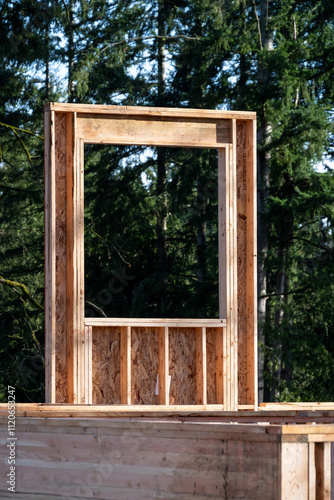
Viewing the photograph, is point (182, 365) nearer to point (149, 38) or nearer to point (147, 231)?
point (147, 231)

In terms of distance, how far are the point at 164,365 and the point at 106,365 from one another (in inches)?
25.1

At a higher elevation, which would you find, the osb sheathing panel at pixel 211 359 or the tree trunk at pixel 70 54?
the tree trunk at pixel 70 54

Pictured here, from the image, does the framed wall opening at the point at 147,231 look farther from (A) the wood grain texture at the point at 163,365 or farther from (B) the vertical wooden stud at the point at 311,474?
(B) the vertical wooden stud at the point at 311,474

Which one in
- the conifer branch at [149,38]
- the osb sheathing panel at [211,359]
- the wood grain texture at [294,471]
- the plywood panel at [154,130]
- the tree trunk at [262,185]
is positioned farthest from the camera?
the conifer branch at [149,38]

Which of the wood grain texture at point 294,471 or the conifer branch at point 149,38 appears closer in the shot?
the wood grain texture at point 294,471

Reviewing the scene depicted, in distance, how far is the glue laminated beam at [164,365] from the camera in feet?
28.1

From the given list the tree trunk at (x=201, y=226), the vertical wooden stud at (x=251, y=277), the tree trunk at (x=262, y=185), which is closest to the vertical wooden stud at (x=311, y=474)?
the vertical wooden stud at (x=251, y=277)

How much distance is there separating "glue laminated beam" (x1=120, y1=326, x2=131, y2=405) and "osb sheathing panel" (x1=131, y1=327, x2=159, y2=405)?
14cm

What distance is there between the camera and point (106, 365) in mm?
8570

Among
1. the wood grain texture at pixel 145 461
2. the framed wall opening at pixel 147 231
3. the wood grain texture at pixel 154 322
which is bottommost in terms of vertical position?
the wood grain texture at pixel 145 461

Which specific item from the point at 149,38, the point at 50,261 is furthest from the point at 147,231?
the point at 50,261

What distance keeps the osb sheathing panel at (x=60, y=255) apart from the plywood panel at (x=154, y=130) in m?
0.25

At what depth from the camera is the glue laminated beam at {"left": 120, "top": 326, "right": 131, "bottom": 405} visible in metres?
8.49

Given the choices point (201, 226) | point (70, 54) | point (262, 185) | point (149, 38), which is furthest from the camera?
point (149, 38)
